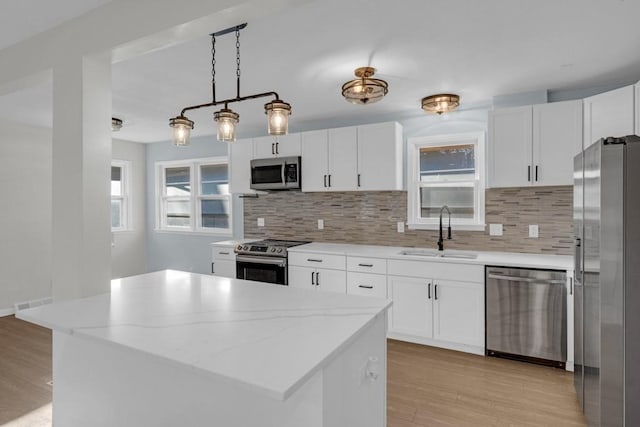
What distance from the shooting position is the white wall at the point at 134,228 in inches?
226

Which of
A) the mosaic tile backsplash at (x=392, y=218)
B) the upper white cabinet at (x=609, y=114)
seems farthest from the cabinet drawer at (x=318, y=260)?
the upper white cabinet at (x=609, y=114)

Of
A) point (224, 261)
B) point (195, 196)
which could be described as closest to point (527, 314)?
point (224, 261)

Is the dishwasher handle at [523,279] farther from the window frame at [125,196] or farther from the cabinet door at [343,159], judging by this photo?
the window frame at [125,196]

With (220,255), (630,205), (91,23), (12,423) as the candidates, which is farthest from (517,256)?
(12,423)

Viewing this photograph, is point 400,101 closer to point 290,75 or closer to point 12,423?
point 290,75

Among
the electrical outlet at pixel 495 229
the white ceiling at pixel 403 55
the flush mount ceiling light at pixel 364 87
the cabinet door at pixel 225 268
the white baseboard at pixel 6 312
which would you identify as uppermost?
the white ceiling at pixel 403 55

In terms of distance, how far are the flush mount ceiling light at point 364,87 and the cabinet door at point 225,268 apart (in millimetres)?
2498

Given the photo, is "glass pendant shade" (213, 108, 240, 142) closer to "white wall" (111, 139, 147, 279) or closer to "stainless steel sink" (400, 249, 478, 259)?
"stainless steel sink" (400, 249, 478, 259)

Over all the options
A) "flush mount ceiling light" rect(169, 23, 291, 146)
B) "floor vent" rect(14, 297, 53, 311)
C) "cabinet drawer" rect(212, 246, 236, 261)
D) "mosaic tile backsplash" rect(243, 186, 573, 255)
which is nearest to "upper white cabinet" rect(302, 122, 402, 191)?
"mosaic tile backsplash" rect(243, 186, 573, 255)

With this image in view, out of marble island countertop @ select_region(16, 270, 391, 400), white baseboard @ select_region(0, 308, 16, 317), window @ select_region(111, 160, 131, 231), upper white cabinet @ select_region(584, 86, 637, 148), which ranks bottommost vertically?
white baseboard @ select_region(0, 308, 16, 317)

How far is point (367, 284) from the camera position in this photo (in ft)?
12.0

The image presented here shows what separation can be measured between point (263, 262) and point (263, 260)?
23 millimetres

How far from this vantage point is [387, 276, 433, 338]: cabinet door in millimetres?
3426

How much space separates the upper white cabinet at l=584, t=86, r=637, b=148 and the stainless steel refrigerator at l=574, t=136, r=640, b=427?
37.4 inches
